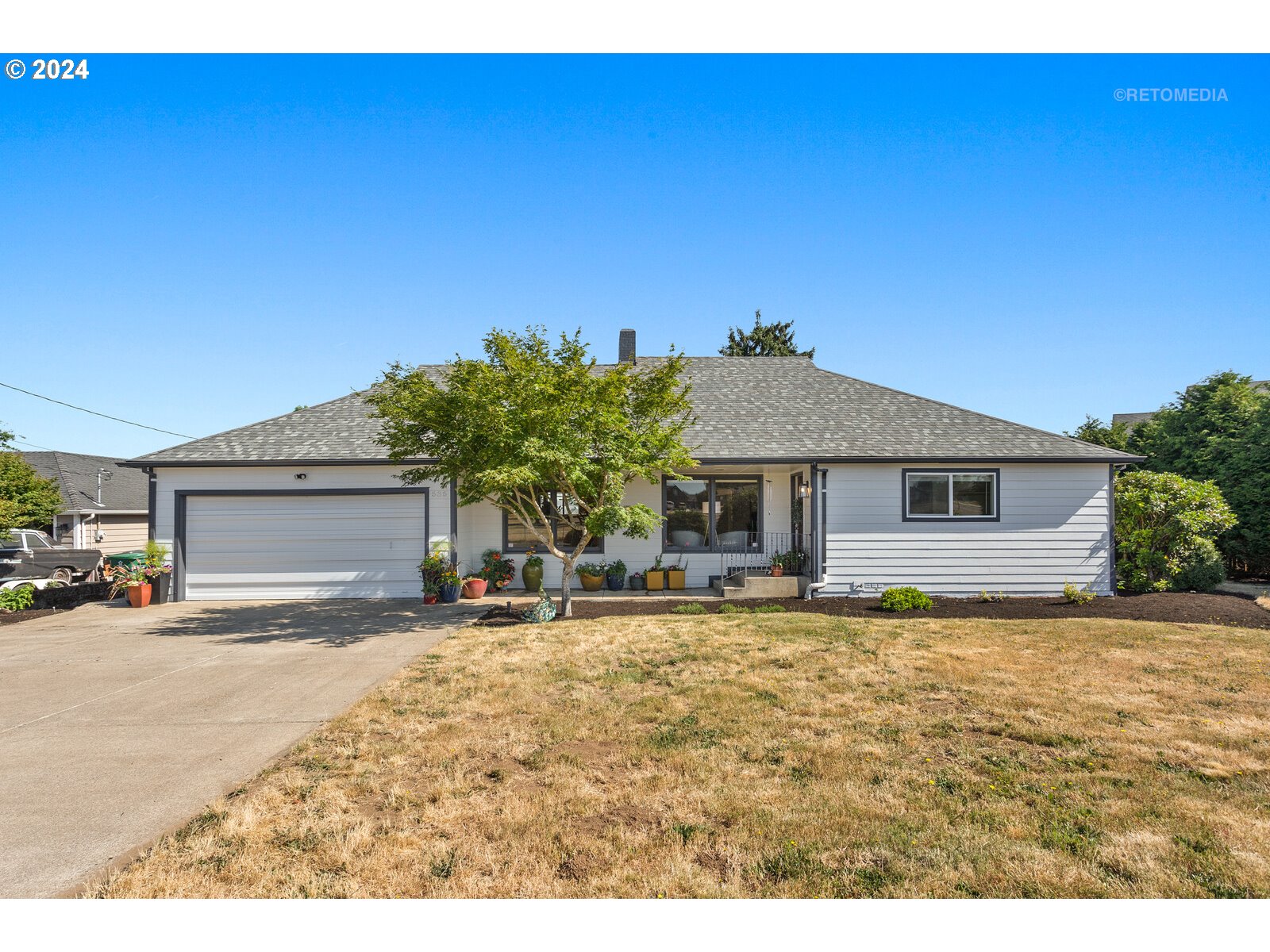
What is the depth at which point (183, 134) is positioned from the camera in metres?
9.11

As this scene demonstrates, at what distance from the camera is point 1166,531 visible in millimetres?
12602

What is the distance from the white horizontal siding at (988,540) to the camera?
12.4 meters

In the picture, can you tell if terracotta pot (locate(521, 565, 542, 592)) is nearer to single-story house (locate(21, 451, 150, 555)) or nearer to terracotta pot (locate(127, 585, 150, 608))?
terracotta pot (locate(127, 585, 150, 608))

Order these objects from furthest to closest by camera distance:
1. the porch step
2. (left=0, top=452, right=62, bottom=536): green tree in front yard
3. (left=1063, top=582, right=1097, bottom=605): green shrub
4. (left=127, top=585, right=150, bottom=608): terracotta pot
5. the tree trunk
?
(left=0, top=452, right=62, bottom=536): green tree in front yard
the porch step
(left=127, top=585, right=150, bottom=608): terracotta pot
(left=1063, top=582, right=1097, bottom=605): green shrub
the tree trunk

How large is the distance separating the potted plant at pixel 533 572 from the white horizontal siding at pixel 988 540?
231 inches

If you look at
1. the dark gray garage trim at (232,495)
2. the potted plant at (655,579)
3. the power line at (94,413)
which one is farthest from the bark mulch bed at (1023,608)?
the power line at (94,413)

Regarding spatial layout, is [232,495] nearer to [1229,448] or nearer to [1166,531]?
[1166,531]

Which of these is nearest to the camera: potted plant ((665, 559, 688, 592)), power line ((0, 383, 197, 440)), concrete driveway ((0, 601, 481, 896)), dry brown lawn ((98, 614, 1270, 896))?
dry brown lawn ((98, 614, 1270, 896))

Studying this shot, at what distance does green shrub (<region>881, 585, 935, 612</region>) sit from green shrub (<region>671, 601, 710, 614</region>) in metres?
3.16

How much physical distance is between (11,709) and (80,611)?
7516mm

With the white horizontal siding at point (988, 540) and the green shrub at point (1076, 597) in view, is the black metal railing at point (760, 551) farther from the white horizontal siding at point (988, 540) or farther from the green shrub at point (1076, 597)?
the green shrub at point (1076, 597)

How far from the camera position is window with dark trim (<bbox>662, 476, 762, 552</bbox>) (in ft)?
46.2

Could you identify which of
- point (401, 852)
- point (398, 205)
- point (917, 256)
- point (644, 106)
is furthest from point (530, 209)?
point (401, 852)

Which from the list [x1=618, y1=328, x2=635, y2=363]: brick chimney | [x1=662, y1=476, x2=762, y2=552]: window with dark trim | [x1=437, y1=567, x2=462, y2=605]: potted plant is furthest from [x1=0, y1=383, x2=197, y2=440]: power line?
[x1=662, y1=476, x2=762, y2=552]: window with dark trim
